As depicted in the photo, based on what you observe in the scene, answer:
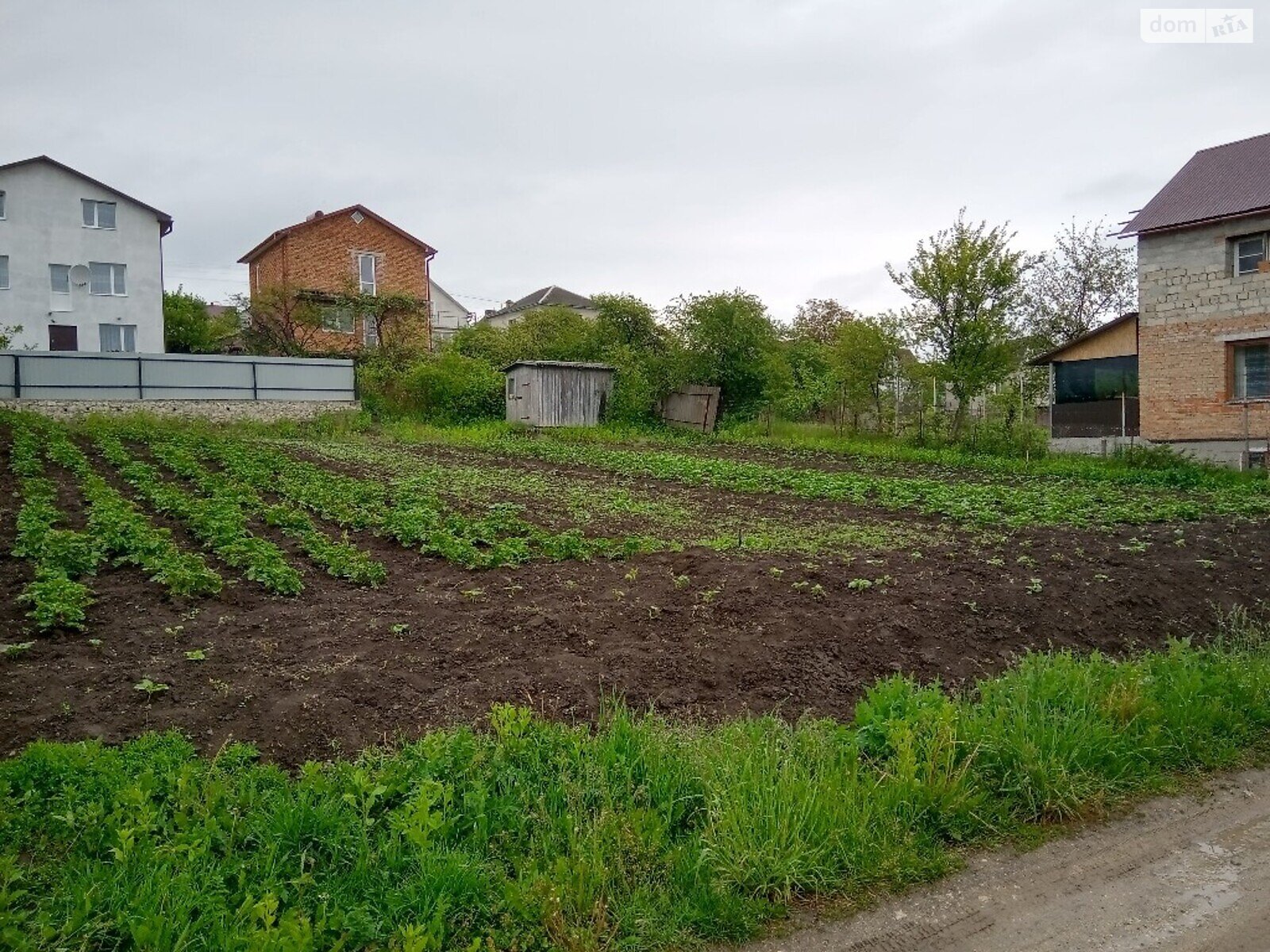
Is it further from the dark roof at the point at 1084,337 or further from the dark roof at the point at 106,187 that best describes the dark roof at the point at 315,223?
the dark roof at the point at 1084,337

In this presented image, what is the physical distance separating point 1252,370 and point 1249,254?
278cm

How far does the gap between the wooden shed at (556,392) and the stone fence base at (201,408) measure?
499 centimetres

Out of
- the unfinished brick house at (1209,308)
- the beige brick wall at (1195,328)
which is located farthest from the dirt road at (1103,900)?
the beige brick wall at (1195,328)

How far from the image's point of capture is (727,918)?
304cm

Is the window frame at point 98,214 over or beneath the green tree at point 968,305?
over

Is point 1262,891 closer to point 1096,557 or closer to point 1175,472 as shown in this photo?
point 1096,557

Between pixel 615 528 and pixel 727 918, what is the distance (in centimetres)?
716

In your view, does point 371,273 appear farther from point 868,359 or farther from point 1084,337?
point 1084,337

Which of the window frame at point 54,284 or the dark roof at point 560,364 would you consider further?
the window frame at point 54,284

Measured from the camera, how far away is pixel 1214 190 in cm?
2170

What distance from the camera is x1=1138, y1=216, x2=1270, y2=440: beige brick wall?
66.5 feet

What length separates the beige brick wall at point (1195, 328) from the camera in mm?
20281

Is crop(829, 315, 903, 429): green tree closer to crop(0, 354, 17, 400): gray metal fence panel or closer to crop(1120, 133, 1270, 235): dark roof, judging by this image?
crop(1120, 133, 1270, 235): dark roof

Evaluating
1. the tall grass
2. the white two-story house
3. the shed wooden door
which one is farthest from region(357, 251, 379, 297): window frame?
the tall grass
